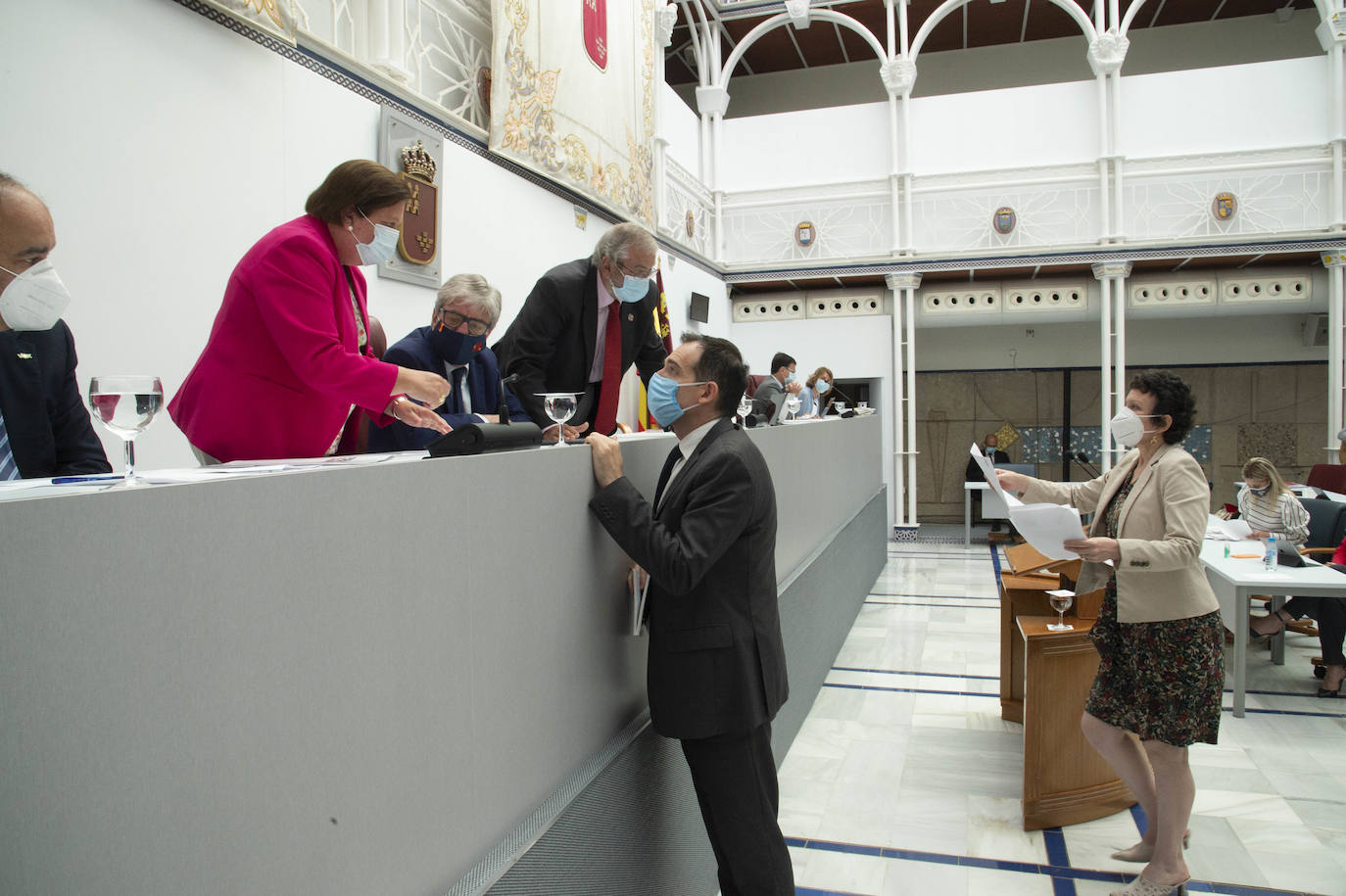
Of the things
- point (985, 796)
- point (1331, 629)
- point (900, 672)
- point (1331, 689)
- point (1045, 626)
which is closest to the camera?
point (1045, 626)

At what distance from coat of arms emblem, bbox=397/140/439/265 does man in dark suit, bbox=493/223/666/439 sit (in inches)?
95.3

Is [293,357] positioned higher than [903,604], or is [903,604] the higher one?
[293,357]

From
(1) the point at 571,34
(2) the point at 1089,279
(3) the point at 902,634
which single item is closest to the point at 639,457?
(3) the point at 902,634

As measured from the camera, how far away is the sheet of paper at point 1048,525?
8.77 feet

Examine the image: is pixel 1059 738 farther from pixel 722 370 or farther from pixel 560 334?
pixel 560 334

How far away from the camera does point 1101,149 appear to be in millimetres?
11312

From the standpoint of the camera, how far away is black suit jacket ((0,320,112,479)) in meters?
1.78

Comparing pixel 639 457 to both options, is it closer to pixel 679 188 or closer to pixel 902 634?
pixel 902 634

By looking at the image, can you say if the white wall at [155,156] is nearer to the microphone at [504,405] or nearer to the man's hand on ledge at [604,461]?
the microphone at [504,405]

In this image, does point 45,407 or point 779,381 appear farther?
point 779,381

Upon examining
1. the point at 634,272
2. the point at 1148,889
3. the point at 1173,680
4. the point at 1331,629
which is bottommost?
the point at 1148,889

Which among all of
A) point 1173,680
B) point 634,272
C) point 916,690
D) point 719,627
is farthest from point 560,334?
point 916,690

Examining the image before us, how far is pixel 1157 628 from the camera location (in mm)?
2826

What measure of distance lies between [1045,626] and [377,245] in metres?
3.18
